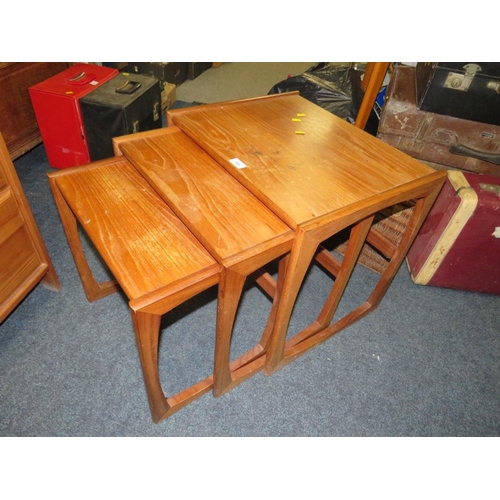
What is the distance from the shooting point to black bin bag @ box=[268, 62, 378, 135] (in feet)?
6.45

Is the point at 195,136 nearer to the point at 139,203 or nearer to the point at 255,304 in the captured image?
the point at 139,203

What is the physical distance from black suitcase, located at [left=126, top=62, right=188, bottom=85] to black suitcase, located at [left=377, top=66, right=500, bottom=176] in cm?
196

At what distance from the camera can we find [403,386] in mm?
1358

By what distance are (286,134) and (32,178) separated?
5.43 ft

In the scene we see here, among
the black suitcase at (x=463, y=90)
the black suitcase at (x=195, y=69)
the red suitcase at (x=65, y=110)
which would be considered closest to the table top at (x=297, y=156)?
the black suitcase at (x=463, y=90)

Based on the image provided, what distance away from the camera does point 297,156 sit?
3.76 ft

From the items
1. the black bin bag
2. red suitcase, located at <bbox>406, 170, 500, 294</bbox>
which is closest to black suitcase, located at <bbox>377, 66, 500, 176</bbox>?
red suitcase, located at <bbox>406, 170, 500, 294</bbox>

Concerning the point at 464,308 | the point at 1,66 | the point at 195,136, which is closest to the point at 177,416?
the point at 195,136

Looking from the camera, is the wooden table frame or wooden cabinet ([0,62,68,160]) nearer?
the wooden table frame

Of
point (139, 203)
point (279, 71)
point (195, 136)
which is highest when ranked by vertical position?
point (195, 136)

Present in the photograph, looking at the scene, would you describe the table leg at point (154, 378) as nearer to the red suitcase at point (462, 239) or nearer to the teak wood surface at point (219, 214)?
the teak wood surface at point (219, 214)

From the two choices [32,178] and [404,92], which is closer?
[404,92]

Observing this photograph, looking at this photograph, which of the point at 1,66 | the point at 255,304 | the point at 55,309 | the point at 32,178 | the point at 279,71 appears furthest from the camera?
the point at 279,71

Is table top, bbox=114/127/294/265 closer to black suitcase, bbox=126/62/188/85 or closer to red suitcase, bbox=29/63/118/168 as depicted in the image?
red suitcase, bbox=29/63/118/168
